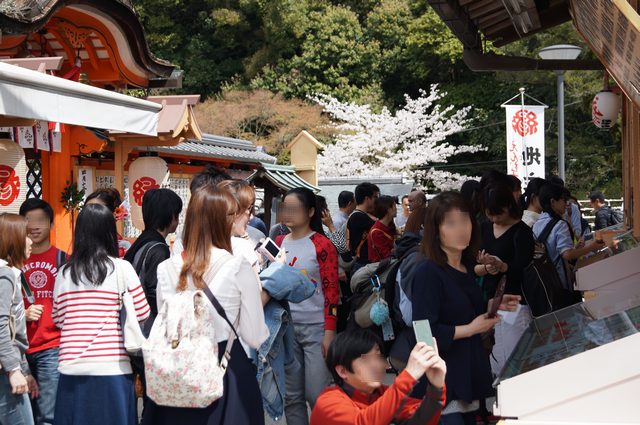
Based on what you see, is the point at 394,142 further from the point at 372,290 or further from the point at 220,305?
the point at 220,305

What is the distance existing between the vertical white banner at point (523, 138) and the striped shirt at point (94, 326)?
55.7 ft

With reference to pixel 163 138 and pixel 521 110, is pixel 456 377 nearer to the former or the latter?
pixel 163 138

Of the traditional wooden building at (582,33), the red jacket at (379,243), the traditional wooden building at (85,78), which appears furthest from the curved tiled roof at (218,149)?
the traditional wooden building at (582,33)

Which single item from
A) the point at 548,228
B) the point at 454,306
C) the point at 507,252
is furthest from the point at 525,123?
the point at 454,306

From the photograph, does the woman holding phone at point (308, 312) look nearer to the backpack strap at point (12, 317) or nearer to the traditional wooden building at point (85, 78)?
the backpack strap at point (12, 317)

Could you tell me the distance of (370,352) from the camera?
3.34 meters

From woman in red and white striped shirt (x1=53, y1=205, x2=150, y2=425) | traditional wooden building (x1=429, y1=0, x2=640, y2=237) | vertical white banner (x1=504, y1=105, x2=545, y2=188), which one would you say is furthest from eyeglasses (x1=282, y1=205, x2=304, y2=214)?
vertical white banner (x1=504, y1=105, x2=545, y2=188)

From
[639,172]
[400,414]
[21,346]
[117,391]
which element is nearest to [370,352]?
[400,414]

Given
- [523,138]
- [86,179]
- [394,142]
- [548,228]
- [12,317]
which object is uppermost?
[394,142]

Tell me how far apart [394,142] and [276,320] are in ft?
93.2

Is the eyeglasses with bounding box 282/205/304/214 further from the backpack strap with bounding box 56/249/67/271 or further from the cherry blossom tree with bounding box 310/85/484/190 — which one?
the cherry blossom tree with bounding box 310/85/484/190

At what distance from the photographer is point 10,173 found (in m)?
6.95

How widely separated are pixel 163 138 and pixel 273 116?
2060 centimetres

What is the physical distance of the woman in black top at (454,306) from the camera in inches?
145
